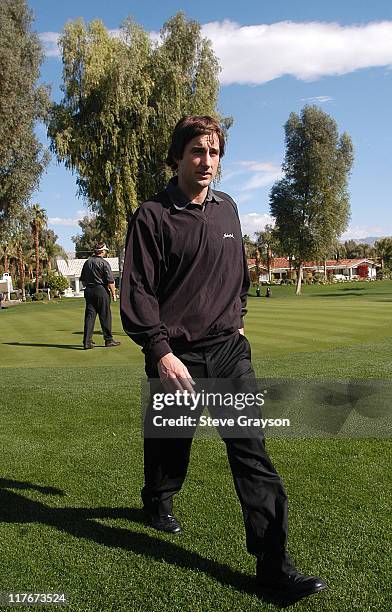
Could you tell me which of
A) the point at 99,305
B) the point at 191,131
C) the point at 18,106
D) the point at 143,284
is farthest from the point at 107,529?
the point at 18,106

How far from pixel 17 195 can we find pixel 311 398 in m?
27.7

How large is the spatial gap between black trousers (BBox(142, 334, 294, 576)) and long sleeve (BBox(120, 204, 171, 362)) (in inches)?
7.9

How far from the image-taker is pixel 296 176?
194 feet

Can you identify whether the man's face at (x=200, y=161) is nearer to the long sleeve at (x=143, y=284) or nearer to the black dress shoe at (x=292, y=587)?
the long sleeve at (x=143, y=284)

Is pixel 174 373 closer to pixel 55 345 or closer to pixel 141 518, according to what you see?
pixel 141 518

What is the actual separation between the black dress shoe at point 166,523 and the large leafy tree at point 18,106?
97.9 ft

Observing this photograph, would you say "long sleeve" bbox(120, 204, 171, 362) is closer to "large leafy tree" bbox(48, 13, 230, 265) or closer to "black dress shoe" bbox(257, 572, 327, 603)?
"black dress shoe" bbox(257, 572, 327, 603)

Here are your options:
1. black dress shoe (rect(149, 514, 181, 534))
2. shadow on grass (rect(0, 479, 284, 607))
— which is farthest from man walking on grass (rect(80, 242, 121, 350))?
black dress shoe (rect(149, 514, 181, 534))

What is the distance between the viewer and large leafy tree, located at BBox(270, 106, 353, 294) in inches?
2285

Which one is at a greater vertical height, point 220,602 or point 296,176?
point 296,176

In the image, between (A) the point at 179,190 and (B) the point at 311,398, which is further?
(B) the point at 311,398

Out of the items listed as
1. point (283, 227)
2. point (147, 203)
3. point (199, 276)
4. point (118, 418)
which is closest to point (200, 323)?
point (199, 276)

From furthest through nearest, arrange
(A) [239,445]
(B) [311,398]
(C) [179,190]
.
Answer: (B) [311,398] → (C) [179,190] → (A) [239,445]

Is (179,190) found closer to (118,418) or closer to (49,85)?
(118,418)
